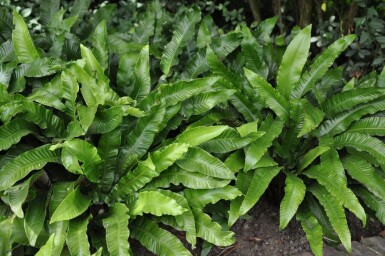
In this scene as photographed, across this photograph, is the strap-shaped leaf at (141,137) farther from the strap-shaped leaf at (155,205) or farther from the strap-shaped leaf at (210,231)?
the strap-shaped leaf at (210,231)

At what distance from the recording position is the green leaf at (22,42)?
13.1ft

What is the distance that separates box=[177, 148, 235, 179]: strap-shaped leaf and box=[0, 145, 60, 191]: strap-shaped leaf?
3.21 ft

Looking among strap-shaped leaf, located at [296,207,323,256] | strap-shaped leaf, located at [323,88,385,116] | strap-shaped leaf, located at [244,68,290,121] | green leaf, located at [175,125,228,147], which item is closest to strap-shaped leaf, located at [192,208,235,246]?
green leaf, located at [175,125,228,147]

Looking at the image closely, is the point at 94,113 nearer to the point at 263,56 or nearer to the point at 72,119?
the point at 72,119

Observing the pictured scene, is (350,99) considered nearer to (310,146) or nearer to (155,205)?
(310,146)

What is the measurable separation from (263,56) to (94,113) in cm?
189

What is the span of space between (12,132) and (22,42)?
0.89 metres

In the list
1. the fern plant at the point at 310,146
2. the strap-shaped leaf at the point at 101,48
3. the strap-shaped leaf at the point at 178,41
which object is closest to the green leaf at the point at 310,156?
the fern plant at the point at 310,146

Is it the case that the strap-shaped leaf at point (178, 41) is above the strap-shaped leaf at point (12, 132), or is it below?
above

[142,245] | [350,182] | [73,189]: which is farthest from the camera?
[350,182]

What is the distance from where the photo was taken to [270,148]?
4.18m

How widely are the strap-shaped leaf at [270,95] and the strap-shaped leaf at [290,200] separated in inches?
23.4

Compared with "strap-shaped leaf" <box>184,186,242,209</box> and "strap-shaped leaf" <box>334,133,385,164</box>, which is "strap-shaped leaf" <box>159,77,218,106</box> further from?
"strap-shaped leaf" <box>334,133,385,164</box>

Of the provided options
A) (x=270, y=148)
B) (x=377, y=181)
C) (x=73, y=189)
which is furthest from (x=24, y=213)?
(x=377, y=181)
